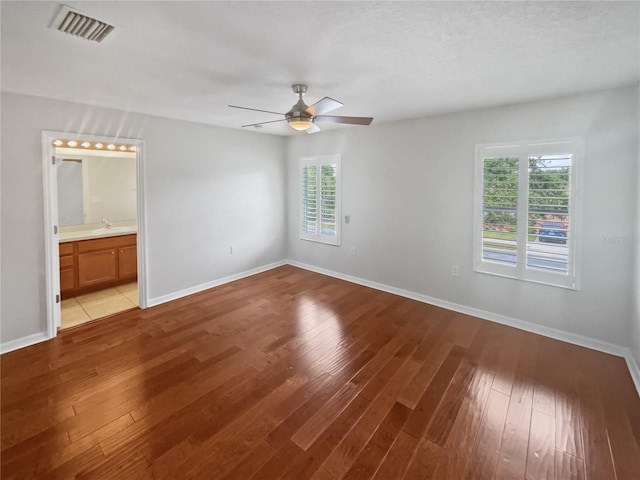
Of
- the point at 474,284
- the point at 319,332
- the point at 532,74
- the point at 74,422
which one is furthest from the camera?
the point at 474,284

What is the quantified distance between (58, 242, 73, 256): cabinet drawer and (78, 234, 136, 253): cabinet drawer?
0.10 meters

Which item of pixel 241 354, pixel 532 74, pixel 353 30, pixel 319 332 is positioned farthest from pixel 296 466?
pixel 532 74

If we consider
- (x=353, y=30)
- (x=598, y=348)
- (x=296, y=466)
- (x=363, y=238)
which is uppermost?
(x=353, y=30)

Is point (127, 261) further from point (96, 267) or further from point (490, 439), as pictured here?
point (490, 439)

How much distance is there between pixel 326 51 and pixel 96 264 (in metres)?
4.48

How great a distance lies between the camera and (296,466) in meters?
1.71

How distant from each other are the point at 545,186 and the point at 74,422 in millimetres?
4616

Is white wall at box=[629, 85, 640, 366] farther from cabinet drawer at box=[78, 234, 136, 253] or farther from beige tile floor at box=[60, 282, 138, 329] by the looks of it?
cabinet drawer at box=[78, 234, 136, 253]

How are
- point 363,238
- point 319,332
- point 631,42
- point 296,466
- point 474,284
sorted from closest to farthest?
1. point 296,466
2. point 631,42
3. point 319,332
4. point 474,284
5. point 363,238

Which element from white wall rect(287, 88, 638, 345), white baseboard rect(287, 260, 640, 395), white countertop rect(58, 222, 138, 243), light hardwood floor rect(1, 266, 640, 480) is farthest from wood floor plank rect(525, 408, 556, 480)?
white countertop rect(58, 222, 138, 243)

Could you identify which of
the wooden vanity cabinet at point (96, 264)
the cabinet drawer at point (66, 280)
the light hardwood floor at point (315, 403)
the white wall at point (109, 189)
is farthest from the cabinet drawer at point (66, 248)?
the light hardwood floor at point (315, 403)

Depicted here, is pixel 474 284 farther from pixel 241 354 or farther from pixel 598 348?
pixel 241 354

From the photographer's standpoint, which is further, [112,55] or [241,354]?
[241,354]

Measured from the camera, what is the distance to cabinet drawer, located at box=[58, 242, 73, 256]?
400 centimetres
